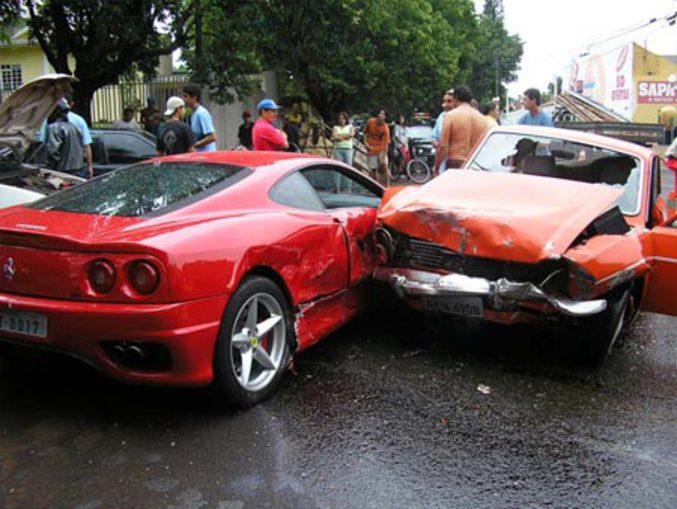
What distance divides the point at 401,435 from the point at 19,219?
2298 mm

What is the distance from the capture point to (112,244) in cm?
321

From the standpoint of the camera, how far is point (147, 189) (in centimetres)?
401

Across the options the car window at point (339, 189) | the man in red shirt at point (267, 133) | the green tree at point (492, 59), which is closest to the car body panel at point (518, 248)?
the car window at point (339, 189)

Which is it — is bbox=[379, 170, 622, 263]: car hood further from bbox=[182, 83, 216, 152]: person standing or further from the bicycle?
the bicycle

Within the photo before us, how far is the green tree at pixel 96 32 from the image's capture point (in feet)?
39.3

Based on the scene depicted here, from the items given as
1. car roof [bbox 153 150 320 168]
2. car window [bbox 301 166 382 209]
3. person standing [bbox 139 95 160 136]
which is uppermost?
person standing [bbox 139 95 160 136]

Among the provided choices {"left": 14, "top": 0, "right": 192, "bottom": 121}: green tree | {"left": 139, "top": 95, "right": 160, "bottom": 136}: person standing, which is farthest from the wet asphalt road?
{"left": 139, "top": 95, "right": 160, "bottom": 136}: person standing

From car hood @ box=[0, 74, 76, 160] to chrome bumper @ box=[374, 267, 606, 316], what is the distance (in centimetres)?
428

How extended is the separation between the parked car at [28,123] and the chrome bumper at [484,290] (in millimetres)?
3782

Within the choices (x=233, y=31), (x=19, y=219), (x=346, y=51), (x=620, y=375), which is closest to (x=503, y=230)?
(x=620, y=375)

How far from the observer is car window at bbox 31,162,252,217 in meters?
3.74

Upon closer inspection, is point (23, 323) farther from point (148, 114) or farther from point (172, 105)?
point (148, 114)

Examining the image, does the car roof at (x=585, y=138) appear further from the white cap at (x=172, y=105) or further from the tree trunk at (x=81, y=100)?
the tree trunk at (x=81, y=100)

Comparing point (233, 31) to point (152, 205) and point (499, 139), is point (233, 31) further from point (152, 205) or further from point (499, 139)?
point (152, 205)
